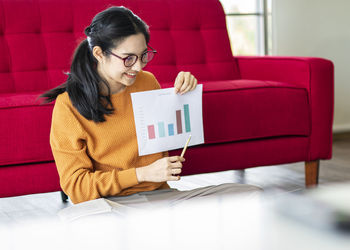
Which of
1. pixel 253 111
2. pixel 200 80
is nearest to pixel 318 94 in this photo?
pixel 253 111

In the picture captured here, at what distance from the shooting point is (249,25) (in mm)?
3373

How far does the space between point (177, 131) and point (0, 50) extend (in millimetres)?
1062

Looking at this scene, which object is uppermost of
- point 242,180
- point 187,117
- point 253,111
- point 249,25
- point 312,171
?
point 249,25

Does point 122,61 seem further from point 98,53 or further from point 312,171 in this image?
point 312,171

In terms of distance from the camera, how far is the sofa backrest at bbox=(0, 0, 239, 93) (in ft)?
7.05

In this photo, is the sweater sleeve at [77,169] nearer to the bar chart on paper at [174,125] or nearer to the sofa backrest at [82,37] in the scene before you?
the bar chart on paper at [174,125]

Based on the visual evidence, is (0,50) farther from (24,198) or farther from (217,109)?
(217,109)

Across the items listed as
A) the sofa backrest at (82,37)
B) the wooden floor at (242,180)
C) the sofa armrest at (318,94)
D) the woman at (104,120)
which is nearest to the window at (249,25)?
the sofa backrest at (82,37)

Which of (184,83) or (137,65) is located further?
(184,83)

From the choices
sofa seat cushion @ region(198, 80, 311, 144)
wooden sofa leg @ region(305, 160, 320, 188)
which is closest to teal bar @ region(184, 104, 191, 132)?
sofa seat cushion @ region(198, 80, 311, 144)

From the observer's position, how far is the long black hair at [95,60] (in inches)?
49.3

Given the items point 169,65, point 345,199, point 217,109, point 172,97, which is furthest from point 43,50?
point 345,199

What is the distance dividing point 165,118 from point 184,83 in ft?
0.37

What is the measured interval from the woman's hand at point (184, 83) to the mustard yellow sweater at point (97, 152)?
13 cm
